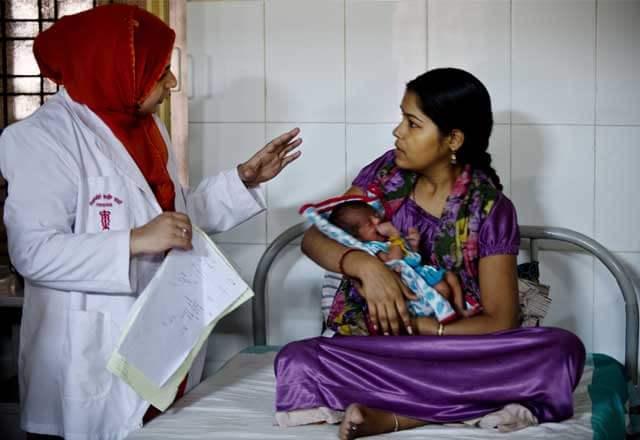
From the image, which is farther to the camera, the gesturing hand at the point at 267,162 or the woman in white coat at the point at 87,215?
the gesturing hand at the point at 267,162

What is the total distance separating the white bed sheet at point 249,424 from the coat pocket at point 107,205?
479 mm

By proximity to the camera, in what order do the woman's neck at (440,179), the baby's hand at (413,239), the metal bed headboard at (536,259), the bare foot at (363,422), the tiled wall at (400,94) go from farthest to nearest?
the tiled wall at (400,94)
the metal bed headboard at (536,259)
the woman's neck at (440,179)
the baby's hand at (413,239)
the bare foot at (363,422)

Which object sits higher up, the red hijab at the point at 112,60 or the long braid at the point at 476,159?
the red hijab at the point at 112,60

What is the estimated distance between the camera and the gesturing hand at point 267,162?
99.7 inches

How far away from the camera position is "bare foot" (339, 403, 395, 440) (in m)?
1.96

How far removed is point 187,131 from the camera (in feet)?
10.7

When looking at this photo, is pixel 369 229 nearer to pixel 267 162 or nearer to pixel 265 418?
pixel 267 162

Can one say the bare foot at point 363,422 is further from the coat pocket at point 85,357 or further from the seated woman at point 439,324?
the coat pocket at point 85,357

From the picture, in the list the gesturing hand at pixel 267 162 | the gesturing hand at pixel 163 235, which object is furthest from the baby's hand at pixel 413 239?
the gesturing hand at pixel 163 235

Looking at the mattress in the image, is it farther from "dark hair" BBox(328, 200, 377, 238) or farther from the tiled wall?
the tiled wall

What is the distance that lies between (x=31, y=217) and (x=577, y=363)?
4.36 ft

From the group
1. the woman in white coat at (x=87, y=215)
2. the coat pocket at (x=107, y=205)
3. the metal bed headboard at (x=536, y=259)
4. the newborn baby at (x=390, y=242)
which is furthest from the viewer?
the metal bed headboard at (x=536, y=259)

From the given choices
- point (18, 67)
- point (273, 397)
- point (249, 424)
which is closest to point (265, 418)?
point (249, 424)

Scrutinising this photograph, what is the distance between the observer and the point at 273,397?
7.74 ft
